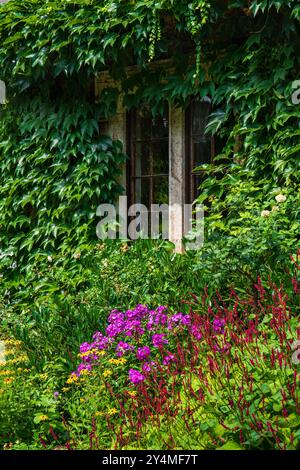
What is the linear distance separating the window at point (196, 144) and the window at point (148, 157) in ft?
0.98

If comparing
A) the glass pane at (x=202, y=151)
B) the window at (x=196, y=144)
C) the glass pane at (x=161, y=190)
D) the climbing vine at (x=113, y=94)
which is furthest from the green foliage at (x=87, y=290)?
the glass pane at (x=202, y=151)

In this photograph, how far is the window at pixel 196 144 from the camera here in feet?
22.0

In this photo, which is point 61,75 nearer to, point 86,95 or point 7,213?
point 86,95

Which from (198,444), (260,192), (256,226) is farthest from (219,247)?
(198,444)

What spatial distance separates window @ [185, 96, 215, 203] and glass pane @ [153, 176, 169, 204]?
0.30 metres

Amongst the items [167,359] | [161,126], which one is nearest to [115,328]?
[167,359]

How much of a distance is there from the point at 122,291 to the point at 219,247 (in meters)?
1.01

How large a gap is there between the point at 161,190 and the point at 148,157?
17.3 inches

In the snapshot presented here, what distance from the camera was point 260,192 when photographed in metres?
5.73

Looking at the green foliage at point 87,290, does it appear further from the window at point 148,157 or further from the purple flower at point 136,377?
the purple flower at point 136,377

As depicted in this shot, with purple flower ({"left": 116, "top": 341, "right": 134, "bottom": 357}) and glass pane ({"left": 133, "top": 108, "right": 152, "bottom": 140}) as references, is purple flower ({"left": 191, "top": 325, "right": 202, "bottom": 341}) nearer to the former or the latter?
purple flower ({"left": 116, "top": 341, "right": 134, "bottom": 357})

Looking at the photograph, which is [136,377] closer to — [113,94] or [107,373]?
[107,373]

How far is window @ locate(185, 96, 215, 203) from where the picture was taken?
22.0ft

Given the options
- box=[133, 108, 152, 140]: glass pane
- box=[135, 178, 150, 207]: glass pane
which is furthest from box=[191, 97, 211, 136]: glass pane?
box=[135, 178, 150, 207]: glass pane
